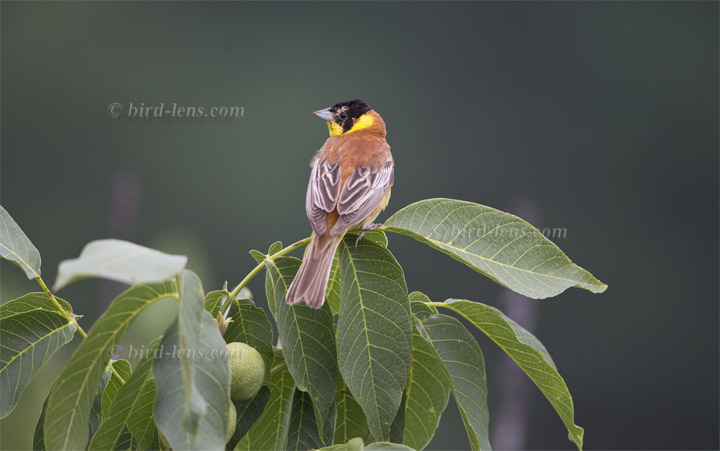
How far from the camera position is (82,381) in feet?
3.65

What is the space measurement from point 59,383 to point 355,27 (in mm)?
18606

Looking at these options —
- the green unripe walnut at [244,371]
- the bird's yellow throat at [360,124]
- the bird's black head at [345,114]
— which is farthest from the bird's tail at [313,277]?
the bird's black head at [345,114]

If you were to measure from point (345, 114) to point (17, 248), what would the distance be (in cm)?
190

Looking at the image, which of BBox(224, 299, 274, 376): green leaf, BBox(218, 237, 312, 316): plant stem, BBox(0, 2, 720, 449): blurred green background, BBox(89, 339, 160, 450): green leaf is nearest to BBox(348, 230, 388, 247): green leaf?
BBox(218, 237, 312, 316): plant stem

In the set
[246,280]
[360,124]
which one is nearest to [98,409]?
[246,280]

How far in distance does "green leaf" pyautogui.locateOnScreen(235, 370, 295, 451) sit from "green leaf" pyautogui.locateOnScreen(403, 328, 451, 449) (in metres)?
0.23

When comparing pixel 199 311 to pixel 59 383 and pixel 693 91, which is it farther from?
pixel 693 91

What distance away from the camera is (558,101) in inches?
698

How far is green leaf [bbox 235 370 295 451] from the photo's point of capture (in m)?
1.37

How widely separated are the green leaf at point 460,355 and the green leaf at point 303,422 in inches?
9.7

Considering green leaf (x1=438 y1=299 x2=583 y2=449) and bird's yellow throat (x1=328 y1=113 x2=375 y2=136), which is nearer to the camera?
green leaf (x1=438 y1=299 x2=583 y2=449)

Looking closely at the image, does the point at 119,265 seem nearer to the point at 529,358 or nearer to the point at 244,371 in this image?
the point at 244,371

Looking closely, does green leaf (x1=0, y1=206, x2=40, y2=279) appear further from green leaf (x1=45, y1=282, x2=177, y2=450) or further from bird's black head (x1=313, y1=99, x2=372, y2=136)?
bird's black head (x1=313, y1=99, x2=372, y2=136)

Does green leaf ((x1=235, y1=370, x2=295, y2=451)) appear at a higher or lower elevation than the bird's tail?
lower
